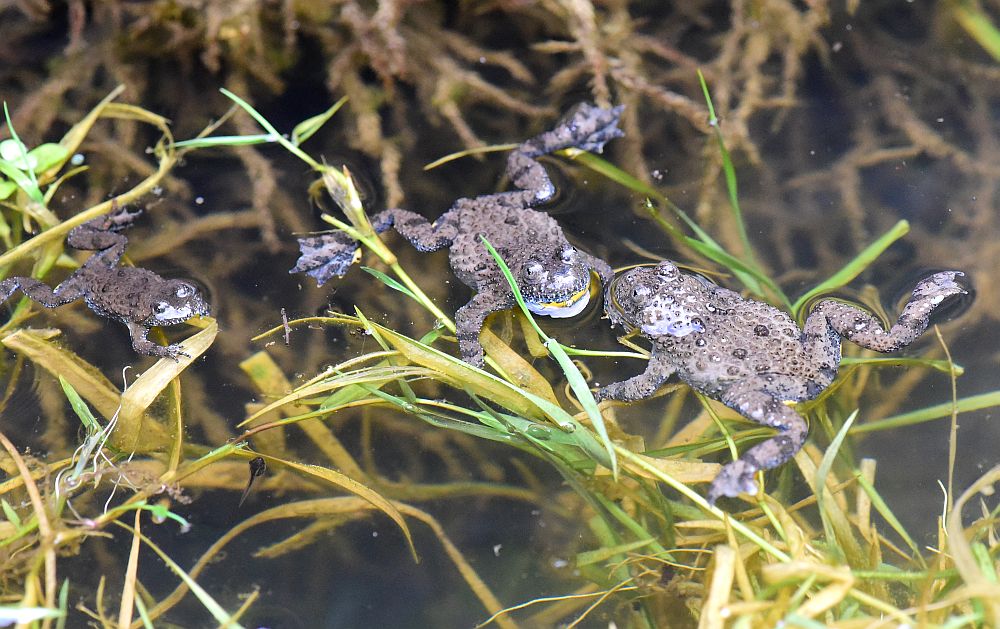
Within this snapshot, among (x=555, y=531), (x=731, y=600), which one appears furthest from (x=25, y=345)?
(x=731, y=600)

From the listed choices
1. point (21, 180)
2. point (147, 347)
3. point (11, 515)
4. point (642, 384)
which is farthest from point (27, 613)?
point (642, 384)

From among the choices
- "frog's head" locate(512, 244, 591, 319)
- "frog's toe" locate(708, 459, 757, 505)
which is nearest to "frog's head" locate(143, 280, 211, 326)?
"frog's head" locate(512, 244, 591, 319)

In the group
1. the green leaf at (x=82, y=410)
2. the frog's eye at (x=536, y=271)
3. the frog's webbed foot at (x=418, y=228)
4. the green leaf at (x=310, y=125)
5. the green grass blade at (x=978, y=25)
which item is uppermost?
the green grass blade at (x=978, y=25)

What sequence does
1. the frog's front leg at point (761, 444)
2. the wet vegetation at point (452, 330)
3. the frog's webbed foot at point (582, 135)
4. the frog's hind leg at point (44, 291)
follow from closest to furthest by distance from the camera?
1. the frog's front leg at point (761, 444)
2. the wet vegetation at point (452, 330)
3. the frog's hind leg at point (44, 291)
4. the frog's webbed foot at point (582, 135)

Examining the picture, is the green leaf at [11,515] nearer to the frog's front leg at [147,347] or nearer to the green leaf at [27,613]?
the green leaf at [27,613]

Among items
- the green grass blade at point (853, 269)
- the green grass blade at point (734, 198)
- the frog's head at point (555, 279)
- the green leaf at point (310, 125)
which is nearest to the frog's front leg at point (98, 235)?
the green leaf at point (310, 125)

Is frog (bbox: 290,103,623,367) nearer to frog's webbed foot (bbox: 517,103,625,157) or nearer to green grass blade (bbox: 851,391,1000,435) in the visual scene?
frog's webbed foot (bbox: 517,103,625,157)

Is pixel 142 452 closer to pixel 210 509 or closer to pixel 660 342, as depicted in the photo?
pixel 210 509
